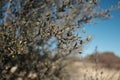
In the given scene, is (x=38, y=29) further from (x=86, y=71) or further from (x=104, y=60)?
(x=104, y=60)

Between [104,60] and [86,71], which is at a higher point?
[86,71]

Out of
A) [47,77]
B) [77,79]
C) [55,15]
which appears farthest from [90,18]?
[77,79]

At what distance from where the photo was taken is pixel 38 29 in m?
5.90

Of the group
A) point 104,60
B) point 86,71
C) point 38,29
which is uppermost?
point 38,29

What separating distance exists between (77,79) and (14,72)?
2.37 metres

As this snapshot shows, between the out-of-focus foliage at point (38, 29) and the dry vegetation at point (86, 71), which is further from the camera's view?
the dry vegetation at point (86, 71)

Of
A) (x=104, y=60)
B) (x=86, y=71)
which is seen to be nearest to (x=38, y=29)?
(x=86, y=71)

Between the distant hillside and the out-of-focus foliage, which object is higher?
the out-of-focus foliage

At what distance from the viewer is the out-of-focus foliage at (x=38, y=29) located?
18.6 ft

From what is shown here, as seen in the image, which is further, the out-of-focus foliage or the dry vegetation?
the dry vegetation

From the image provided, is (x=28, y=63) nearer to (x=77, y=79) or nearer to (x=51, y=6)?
(x=51, y=6)

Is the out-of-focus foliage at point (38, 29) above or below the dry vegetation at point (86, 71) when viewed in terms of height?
above

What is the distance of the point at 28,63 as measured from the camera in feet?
23.6

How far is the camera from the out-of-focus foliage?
566 cm
